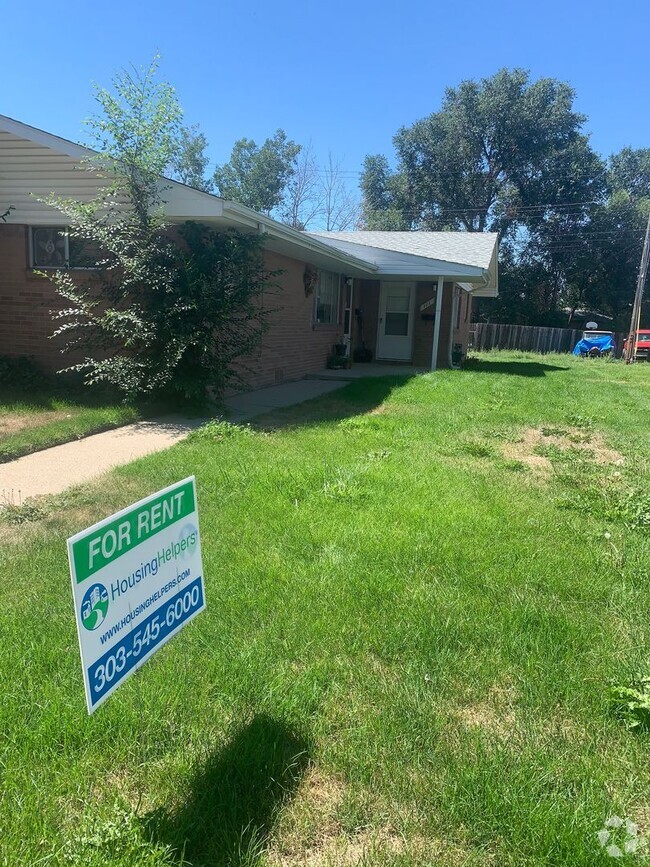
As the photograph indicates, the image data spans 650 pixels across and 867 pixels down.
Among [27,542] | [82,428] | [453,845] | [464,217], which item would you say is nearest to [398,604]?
[453,845]

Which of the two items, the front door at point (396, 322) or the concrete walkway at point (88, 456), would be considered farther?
the front door at point (396, 322)

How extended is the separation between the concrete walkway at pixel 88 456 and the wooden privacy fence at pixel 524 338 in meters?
26.9

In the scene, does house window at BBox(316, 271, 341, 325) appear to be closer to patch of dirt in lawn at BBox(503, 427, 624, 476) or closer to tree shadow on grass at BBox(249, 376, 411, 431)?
tree shadow on grass at BBox(249, 376, 411, 431)

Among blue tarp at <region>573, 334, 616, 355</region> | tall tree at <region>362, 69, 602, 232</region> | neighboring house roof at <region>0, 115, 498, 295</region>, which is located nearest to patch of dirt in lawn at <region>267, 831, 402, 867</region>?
neighboring house roof at <region>0, 115, 498, 295</region>

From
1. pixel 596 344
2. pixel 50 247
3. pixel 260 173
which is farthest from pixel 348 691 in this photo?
pixel 260 173

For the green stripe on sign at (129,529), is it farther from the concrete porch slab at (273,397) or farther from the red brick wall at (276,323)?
the red brick wall at (276,323)

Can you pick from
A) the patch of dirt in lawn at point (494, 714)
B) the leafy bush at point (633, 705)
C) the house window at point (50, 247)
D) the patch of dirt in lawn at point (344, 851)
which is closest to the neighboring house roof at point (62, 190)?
the house window at point (50, 247)

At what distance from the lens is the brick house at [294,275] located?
894cm

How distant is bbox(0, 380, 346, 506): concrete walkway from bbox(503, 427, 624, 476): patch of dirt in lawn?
143 inches

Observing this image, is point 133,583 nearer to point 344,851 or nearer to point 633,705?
point 344,851

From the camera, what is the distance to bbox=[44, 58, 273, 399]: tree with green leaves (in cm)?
793

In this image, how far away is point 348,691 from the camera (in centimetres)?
248

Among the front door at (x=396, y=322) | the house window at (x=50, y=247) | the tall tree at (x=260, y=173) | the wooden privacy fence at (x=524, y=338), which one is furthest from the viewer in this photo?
the tall tree at (x=260, y=173)

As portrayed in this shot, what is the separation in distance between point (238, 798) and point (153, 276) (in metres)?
7.01
